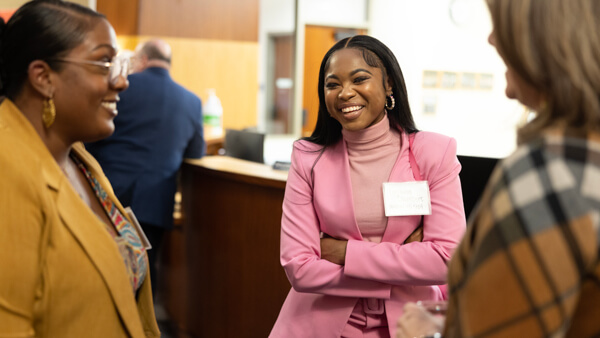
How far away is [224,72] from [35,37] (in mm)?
5807

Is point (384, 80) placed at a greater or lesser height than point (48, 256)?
greater

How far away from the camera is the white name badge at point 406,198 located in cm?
177

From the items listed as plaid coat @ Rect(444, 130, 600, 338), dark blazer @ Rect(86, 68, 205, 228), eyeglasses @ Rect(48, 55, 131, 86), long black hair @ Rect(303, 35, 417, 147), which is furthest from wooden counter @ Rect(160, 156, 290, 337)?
plaid coat @ Rect(444, 130, 600, 338)

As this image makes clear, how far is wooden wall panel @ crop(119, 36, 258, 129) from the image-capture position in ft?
22.2

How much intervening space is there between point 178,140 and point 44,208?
2.44 meters

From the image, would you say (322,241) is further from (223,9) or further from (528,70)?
(223,9)

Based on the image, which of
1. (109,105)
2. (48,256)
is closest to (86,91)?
(109,105)

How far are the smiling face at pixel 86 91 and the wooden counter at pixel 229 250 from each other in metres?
1.43

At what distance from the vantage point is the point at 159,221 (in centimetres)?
361

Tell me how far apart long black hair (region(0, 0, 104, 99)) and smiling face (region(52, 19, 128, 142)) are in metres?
0.03

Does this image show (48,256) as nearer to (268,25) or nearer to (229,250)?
(229,250)

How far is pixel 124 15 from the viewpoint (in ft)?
21.0

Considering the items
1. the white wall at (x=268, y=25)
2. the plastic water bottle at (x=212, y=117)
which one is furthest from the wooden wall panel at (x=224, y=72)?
the white wall at (x=268, y=25)

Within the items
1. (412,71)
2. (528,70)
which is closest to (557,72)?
(528,70)
